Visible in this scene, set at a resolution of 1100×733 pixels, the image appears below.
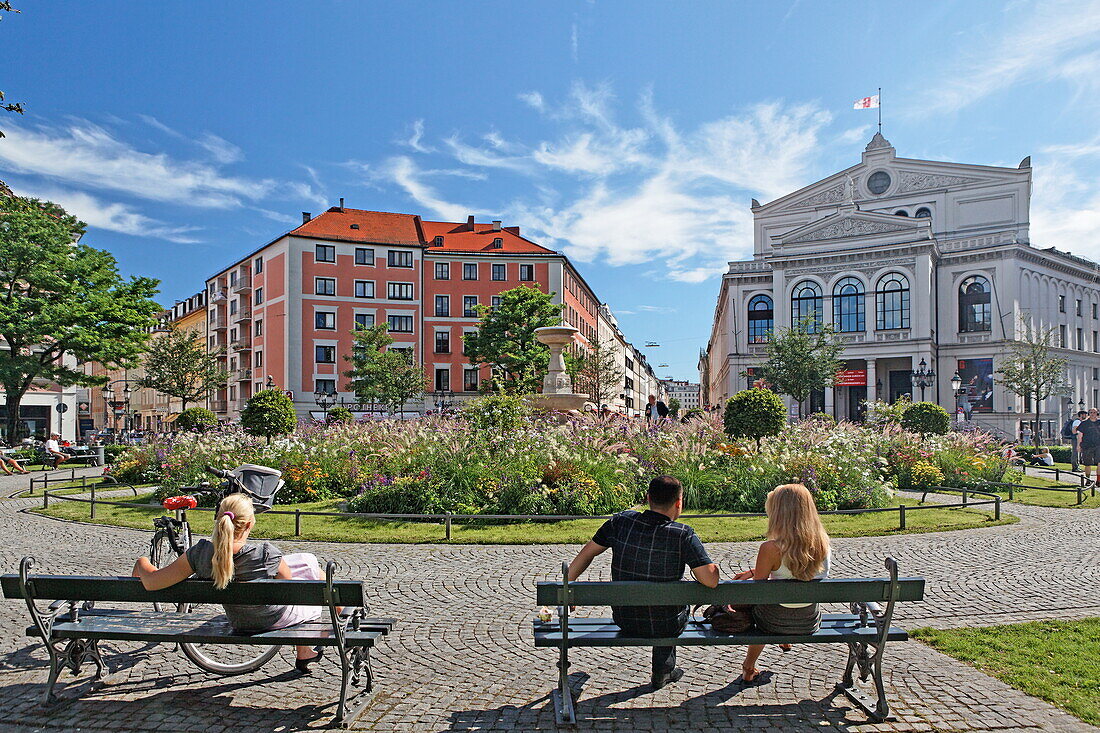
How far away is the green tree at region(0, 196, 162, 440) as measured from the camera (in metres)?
31.8

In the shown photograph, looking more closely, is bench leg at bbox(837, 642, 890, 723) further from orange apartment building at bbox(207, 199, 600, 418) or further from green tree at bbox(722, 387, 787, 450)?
orange apartment building at bbox(207, 199, 600, 418)

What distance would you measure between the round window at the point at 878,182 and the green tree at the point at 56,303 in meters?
57.7

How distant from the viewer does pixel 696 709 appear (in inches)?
171

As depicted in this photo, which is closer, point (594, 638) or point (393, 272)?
point (594, 638)

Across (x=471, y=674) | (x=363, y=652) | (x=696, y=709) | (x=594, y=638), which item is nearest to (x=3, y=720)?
(x=363, y=652)

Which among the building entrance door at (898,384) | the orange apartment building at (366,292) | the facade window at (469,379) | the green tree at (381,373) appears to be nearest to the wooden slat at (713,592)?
the green tree at (381,373)

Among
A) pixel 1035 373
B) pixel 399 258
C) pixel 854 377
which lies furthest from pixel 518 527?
pixel 399 258

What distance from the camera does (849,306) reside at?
58094mm

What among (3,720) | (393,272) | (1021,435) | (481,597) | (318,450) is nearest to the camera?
(3,720)

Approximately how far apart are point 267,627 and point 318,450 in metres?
12.0

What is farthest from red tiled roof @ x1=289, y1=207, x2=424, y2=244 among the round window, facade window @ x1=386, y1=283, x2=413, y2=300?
the round window

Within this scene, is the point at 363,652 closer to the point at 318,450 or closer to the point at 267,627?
the point at 267,627

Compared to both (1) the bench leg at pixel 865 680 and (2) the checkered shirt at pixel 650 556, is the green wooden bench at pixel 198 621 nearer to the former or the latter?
(2) the checkered shirt at pixel 650 556

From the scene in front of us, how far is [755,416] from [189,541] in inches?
494
